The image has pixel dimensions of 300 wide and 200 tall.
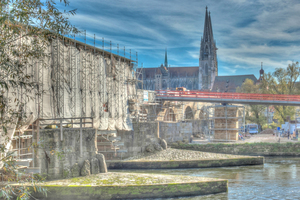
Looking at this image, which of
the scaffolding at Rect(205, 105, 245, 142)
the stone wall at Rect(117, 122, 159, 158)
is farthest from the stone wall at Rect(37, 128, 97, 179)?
the scaffolding at Rect(205, 105, 245, 142)

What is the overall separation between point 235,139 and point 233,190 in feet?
63.2

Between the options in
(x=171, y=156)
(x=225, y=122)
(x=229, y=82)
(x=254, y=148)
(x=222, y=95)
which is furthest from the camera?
(x=229, y=82)

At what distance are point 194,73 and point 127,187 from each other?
113 metres

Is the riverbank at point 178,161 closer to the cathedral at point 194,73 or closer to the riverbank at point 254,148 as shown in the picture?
the riverbank at point 254,148

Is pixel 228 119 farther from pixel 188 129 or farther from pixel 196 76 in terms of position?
pixel 196 76

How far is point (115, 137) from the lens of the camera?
75.8 feet

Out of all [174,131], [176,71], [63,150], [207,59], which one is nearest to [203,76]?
[207,59]

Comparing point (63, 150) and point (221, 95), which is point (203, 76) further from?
point (63, 150)

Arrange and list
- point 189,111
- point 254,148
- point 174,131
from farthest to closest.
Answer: point 189,111 < point 174,131 < point 254,148

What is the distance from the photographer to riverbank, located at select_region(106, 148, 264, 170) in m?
22.2

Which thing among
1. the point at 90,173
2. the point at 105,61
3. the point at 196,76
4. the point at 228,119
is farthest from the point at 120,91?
the point at 196,76

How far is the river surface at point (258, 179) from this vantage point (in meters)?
15.1

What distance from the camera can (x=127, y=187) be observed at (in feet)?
44.7

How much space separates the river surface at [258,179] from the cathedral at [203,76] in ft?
235
